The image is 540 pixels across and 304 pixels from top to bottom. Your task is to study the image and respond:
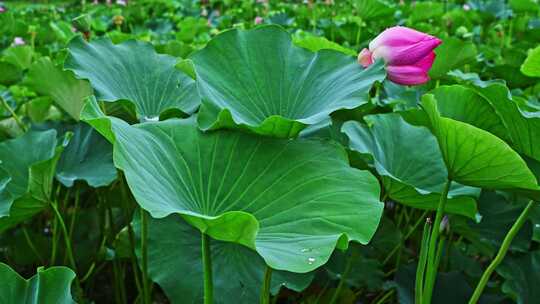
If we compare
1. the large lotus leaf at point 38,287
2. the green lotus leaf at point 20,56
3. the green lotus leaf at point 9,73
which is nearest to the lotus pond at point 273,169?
the large lotus leaf at point 38,287

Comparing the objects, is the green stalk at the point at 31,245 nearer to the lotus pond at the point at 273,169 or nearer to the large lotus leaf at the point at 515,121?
the lotus pond at the point at 273,169

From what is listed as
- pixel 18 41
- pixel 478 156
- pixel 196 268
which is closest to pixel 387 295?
pixel 196 268

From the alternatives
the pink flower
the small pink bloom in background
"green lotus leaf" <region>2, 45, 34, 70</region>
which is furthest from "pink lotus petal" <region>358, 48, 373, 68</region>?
the small pink bloom in background

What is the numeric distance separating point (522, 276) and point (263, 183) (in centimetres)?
57

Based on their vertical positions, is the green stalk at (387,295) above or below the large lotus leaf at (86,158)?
below

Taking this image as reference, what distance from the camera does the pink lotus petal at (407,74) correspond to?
93 cm

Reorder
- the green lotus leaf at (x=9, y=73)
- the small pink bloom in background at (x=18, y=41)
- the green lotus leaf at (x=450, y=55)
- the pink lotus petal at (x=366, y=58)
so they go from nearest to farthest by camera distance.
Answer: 1. the pink lotus petal at (x=366, y=58)
2. the green lotus leaf at (x=450, y=55)
3. the green lotus leaf at (x=9, y=73)
4. the small pink bloom in background at (x=18, y=41)

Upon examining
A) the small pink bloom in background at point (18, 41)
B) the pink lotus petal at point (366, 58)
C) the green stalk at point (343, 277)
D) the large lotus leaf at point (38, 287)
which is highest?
the pink lotus petal at point (366, 58)

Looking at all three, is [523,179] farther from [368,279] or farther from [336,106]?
[368,279]

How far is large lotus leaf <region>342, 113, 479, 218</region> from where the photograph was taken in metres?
0.99

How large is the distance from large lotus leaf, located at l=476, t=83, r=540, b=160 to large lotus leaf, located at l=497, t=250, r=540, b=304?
0.33 meters

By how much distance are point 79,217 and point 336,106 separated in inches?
31.5

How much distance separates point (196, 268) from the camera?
0.99 m

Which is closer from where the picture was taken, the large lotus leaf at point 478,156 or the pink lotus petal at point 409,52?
the large lotus leaf at point 478,156
